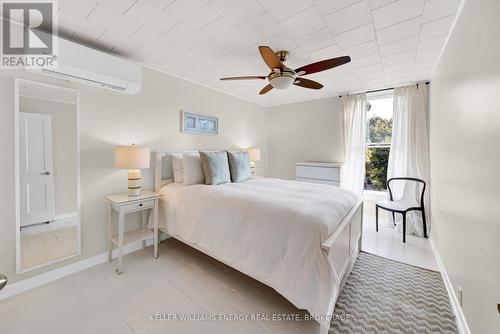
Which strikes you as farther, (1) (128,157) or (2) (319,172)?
(2) (319,172)

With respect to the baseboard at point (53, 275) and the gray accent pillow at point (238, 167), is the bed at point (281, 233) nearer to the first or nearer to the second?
the gray accent pillow at point (238, 167)

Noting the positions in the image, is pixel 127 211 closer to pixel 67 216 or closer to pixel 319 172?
pixel 67 216

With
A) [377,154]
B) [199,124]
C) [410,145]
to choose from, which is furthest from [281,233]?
[377,154]

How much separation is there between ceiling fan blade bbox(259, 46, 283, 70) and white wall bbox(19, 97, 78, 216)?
1978mm

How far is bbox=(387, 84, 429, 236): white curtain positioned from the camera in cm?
313

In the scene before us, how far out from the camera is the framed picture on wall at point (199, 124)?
→ 123 inches

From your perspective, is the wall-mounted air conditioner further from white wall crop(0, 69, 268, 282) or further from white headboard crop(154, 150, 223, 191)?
white headboard crop(154, 150, 223, 191)

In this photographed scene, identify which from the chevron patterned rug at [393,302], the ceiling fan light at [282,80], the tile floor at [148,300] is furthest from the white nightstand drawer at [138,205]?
the chevron patterned rug at [393,302]

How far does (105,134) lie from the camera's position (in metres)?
2.33

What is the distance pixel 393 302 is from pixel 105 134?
330cm

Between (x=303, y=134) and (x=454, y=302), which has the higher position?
(x=303, y=134)

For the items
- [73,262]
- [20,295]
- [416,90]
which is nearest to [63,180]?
[73,262]

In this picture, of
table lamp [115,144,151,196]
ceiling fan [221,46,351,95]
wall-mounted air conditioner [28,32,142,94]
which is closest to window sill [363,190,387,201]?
ceiling fan [221,46,351,95]

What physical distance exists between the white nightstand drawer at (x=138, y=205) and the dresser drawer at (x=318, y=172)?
2.92 meters
